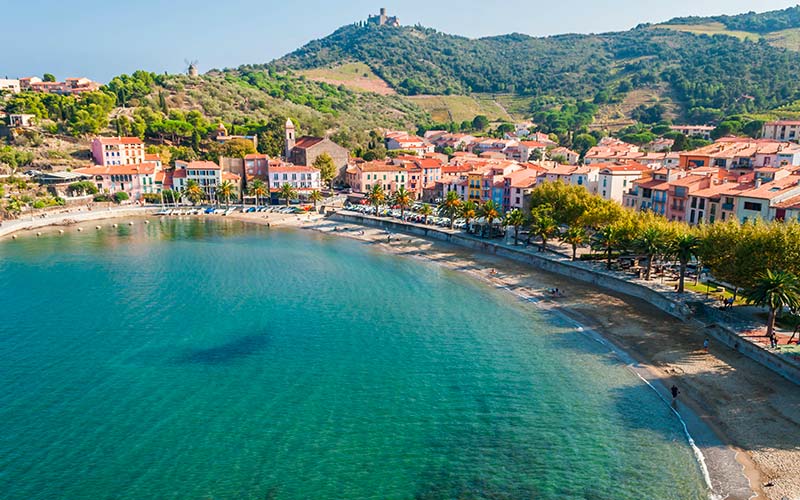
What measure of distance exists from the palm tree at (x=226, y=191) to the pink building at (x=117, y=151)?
938 inches

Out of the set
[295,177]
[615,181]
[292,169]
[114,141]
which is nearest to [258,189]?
[295,177]

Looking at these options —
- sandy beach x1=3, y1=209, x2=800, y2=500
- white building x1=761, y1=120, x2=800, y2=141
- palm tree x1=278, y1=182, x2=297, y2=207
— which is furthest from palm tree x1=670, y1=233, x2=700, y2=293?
white building x1=761, y1=120, x2=800, y2=141

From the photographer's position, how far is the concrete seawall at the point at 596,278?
116ft

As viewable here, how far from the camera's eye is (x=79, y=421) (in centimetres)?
3080

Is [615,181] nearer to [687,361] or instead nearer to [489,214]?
[489,214]

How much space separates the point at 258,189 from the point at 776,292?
9007 cm

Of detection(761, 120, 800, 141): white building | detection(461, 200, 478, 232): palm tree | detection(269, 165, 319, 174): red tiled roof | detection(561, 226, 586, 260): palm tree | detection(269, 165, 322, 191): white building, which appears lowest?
detection(561, 226, 586, 260): palm tree

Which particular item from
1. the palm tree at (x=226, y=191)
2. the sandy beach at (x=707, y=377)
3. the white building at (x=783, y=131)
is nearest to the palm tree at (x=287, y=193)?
the palm tree at (x=226, y=191)

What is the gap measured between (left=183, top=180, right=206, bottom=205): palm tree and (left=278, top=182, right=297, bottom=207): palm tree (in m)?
15.6

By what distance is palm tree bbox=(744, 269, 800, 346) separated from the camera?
35.8 meters

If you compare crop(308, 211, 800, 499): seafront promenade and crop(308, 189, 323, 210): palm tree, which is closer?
crop(308, 211, 800, 499): seafront promenade

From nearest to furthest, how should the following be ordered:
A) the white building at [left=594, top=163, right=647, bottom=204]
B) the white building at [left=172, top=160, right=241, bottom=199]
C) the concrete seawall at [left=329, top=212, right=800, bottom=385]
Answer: the concrete seawall at [left=329, top=212, right=800, bottom=385], the white building at [left=594, top=163, right=647, bottom=204], the white building at [left=172, top=160, right=241, bottom=199]

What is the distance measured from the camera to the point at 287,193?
106438mm

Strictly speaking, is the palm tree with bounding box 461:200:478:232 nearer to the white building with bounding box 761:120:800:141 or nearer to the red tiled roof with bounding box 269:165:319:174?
the red tiled roof with bounding box 269:165:319:174
